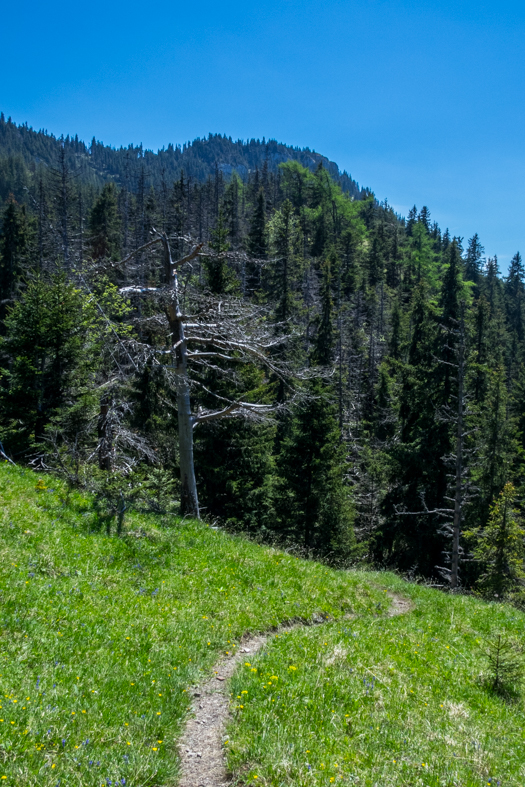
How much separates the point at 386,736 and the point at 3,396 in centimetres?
1318

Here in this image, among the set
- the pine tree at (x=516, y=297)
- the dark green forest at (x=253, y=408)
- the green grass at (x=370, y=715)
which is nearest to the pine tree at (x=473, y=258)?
the pine tree at (x=516, y=297)

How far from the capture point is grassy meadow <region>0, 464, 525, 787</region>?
4.09 metres

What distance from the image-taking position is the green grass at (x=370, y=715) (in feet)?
13.9

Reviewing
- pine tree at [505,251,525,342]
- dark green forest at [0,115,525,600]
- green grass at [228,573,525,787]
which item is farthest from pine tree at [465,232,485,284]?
green grass at [228,573,525,787]

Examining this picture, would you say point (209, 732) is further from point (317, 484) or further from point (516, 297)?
point (516, 297)

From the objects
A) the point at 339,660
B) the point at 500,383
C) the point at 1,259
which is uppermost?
the point at 1,259

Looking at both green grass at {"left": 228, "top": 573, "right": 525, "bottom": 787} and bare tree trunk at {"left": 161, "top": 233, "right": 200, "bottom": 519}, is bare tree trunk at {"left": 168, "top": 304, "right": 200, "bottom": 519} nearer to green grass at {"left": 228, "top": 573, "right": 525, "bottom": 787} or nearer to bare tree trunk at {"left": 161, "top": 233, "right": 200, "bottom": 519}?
bare tree trunk at {"left": 161, "top": 233, "right": 200, "bottom": 519}

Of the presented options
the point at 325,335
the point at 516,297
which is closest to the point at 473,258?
the point at 516,297

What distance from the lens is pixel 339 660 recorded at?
21.4 ft

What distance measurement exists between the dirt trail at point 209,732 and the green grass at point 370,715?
0.15m

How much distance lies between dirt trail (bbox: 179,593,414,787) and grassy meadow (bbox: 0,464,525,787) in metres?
0.14

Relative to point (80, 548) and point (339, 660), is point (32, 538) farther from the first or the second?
point (339, 660)

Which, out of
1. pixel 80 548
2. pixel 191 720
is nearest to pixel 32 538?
pixel 80 548

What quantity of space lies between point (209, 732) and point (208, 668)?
1229 mm
